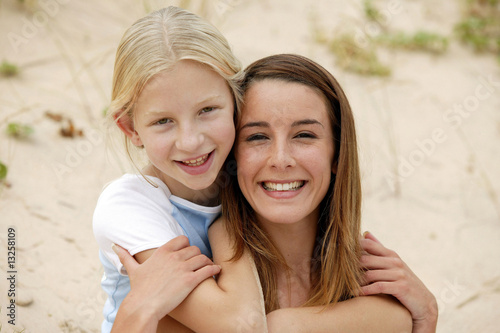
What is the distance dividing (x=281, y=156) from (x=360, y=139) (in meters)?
3.35

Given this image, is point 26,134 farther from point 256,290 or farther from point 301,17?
point 301,17

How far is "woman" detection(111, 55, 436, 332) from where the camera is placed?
2465mm

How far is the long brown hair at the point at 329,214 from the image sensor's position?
2.56 metres

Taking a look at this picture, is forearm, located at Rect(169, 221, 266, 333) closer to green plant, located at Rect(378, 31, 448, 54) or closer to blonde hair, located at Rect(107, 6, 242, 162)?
blonde hair, located at Rect(107, 6, 242, 162)

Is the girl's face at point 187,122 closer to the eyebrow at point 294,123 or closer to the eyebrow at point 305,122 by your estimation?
the eyebrow at point 294,123

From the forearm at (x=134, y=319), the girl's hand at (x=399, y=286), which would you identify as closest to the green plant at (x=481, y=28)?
the girl's hand at (x=399, y=286)

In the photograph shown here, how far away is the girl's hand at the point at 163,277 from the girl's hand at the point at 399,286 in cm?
81

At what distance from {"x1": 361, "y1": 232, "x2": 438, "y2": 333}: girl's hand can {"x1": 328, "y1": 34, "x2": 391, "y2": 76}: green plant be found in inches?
154

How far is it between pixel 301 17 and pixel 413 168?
9.74 feet

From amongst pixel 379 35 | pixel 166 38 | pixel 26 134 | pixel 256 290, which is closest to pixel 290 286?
pixel 256 290

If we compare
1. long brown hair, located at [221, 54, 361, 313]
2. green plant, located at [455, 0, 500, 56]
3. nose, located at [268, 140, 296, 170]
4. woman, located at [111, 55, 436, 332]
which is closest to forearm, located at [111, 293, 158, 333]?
woman, located at [111, 55, 436, 332]

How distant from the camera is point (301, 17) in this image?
736cm

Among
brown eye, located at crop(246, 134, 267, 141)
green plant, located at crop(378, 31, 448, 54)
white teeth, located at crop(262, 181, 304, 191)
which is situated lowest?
white teeth, located at crop(262, 181, 304, 191)

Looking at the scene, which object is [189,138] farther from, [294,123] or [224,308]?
[224,308]
